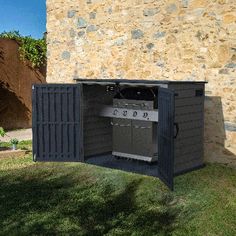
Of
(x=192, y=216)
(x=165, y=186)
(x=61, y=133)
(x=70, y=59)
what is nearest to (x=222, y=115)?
(x=165, y=186)

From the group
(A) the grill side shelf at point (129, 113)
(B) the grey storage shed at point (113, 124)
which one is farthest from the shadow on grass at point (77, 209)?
(A) the grill side shelf at point (129, 113)

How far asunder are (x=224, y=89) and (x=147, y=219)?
3.62 metres

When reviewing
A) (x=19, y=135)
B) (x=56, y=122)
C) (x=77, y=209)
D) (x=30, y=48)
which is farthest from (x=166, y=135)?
(x=30, y=48)

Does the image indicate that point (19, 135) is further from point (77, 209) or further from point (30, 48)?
point (77, 209)

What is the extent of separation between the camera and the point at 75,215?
6.56 metres

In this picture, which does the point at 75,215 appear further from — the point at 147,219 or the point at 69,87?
the point at 69,87

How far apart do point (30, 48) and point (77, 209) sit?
9.70m

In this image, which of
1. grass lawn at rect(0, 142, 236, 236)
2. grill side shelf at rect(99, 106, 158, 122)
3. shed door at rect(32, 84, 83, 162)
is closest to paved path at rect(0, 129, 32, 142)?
shed door at rect(32, 84, 83, 162)

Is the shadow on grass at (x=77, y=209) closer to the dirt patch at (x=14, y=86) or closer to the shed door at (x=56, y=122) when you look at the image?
the shed door at (x=56, y=122)

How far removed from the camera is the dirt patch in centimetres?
1509

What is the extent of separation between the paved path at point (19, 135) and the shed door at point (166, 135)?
669 centimetres

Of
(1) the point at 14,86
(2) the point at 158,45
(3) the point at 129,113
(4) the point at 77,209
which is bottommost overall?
(4) the point at 77,209

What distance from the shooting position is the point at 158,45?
958 centimetres

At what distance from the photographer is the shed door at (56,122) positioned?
9.48 meters
